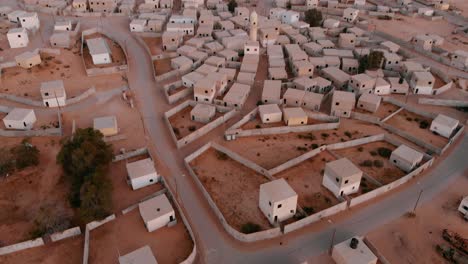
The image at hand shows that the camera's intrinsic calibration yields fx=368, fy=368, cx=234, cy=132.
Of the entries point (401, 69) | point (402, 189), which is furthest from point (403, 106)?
point (402, 189)

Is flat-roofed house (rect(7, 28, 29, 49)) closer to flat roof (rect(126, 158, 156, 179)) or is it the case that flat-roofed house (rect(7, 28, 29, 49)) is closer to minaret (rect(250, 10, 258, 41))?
minaret (rect(250, 10, 258, 41))

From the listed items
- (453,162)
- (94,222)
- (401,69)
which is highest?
(401,69)

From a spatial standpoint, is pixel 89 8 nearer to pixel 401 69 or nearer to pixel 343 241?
pixel 401 69

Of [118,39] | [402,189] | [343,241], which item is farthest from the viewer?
[118,39]

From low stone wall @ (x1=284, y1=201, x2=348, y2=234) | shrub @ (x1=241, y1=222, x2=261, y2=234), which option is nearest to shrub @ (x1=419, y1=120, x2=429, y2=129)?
low stone wall @ (x1=284, y1=201, x2=348, y2=234)

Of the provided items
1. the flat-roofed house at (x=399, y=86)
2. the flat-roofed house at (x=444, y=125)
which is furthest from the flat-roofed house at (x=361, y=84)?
the flat-roofed house at (x=444, y=125)

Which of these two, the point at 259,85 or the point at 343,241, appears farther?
the point at 259,85

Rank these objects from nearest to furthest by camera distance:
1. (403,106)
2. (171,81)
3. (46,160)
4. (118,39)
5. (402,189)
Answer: (402,189), (46,160), (403,106), (171,81), (118,39)

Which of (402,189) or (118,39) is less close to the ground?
(118,39)
